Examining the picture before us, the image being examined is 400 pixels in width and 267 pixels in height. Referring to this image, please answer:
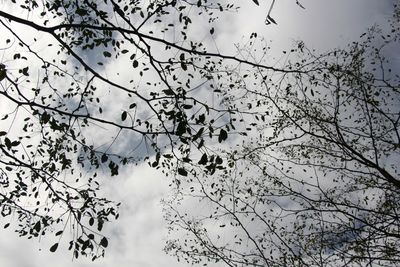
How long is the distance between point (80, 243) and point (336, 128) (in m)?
5.28

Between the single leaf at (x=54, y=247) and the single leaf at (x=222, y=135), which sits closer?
the single leaf at (x=222, y=135)

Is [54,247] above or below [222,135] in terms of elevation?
below

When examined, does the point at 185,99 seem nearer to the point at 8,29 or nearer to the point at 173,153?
the point at 173,153

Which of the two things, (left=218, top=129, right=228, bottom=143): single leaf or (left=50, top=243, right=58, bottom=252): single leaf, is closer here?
(left=218, top=129, right=228, bottom=143): single leaf

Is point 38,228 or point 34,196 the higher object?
point 34,196

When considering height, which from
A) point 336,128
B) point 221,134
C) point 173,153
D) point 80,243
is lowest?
point 80,243

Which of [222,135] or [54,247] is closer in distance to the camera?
[222,135]

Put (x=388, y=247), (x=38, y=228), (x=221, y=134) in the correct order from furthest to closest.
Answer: (x=388, y=247) → (x=38, y=228) → (x=221, y=134)

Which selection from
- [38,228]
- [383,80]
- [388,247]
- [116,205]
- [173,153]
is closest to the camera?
[173,153]

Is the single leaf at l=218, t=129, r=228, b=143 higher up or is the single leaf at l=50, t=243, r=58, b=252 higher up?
the single leaf at l=218, t=129, r=228, b=143

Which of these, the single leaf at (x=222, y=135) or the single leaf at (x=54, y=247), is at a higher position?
the single leaf at (x=222, y=135)

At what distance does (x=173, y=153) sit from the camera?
461 cm

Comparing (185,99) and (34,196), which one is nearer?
(185,99)

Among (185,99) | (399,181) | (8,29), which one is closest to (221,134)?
(185,99)
